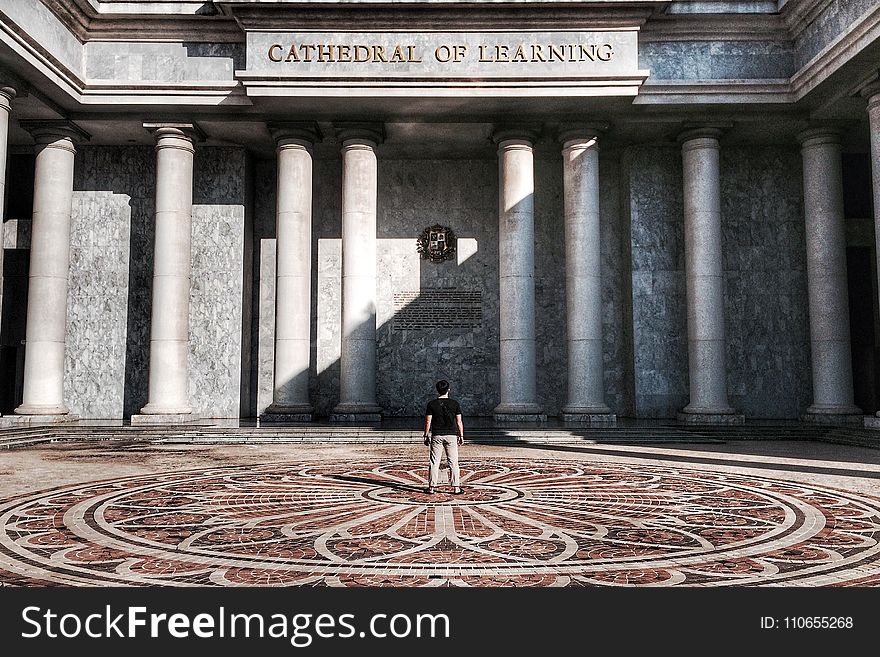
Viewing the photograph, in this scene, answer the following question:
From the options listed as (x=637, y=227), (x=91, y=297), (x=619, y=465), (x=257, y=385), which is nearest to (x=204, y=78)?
(x=91, y=297)

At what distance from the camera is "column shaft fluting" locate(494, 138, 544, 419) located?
21078 mm

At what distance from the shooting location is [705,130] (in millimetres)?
21828

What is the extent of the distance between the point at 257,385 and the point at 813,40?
20.0 meters

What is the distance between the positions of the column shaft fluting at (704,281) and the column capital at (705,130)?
0.03 m

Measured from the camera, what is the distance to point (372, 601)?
4750mm

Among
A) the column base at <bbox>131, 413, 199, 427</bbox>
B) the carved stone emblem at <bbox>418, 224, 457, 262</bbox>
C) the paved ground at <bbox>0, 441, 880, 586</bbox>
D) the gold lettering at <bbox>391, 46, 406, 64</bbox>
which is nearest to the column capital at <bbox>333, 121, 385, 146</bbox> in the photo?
the gold lettering at <bbox>391, 46, 406, 64</bbox>

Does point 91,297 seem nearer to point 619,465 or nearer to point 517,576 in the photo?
point 619,465

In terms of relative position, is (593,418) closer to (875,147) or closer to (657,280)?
(657,280)

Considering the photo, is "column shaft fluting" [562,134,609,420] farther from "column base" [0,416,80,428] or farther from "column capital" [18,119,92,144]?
"column capital" [18,119,92,144]

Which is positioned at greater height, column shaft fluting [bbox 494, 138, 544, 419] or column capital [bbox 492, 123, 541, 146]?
column capital [bbox 492, 123, 541, 146]

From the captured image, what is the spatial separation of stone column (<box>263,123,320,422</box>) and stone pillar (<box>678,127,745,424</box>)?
11.4m

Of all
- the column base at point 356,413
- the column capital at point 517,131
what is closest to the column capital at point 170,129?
the column capital at point 517,131

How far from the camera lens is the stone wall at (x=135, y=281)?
937 inches

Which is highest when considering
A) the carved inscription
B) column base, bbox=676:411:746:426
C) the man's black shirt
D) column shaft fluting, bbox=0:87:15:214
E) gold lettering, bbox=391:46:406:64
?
gold lettering, bbox=391:46:406:64
